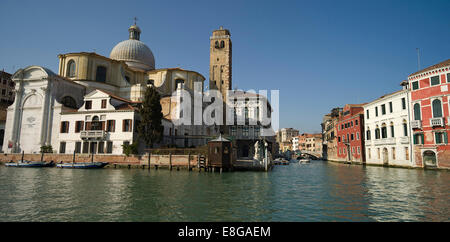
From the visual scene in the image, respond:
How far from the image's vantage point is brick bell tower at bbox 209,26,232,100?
171 feet

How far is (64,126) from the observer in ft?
110

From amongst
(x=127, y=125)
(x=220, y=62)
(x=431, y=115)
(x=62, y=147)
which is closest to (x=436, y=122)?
(x=431, y=115)

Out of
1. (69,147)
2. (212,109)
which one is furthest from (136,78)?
(69,147)

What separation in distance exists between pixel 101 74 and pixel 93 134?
14.9 metres

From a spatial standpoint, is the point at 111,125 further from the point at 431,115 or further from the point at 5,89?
the point at 5,89

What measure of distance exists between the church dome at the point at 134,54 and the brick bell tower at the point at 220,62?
12299 millimetres

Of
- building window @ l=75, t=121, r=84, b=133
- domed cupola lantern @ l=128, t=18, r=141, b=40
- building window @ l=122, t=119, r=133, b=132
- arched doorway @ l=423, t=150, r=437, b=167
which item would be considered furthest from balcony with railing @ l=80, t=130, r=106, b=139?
arched doorway @ l=423, t=150, r=437, b=167

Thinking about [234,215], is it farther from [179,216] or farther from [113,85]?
[113,85]

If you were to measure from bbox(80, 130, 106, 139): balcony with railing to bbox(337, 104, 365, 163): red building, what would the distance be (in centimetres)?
3448

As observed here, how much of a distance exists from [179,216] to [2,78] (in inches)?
2353

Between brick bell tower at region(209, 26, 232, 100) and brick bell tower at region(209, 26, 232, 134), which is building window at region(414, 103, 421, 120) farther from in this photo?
brick bell tower at region(209, 26, 232, 100)
